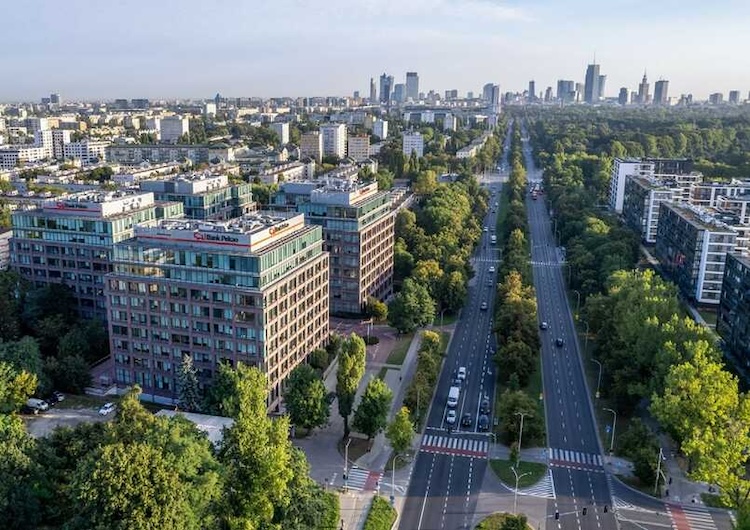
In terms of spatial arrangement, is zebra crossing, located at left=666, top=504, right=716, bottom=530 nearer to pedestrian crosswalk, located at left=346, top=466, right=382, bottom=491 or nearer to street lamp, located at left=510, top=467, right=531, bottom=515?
street lamp, located at left=510, top=467, right=531, bottom=515

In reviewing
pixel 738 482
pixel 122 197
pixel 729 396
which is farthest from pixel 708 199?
pixel 122 197

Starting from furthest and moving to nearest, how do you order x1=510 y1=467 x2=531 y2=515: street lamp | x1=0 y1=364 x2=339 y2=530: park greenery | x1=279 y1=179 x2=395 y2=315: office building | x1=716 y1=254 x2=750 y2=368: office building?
x1=279 y1=179 x2=395 y2=315: office building
x1=716 y1=254 x2=750 y2=368: office building
x1=510 y1=467 x2=531 y2=515: street lamp
x1=0 y1=364 x2=339 y2=530: park greenery

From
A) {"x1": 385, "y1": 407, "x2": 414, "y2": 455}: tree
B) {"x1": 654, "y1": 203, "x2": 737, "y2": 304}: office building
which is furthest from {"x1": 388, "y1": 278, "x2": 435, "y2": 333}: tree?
{"x1": 654, "y1": 203, "x2": 737, "y2": 304}: office building

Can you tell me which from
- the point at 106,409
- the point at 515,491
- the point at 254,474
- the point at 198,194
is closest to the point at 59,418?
the point at 106,409

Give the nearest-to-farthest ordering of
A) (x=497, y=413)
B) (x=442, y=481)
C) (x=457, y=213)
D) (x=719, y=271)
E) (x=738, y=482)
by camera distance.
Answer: (x=738, y=482) < (x=442, y=481) < (x=497, y=413) < (x=719, y=271) < (x=457, y=213)

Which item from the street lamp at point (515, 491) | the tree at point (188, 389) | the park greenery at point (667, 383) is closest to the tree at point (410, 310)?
the park greenery at point (667, 383)

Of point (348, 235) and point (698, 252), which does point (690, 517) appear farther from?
point (348, 235)

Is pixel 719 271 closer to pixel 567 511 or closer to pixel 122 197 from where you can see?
pixel 567 511
